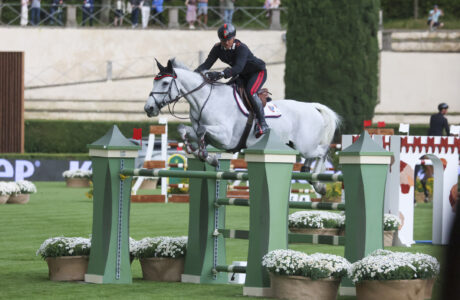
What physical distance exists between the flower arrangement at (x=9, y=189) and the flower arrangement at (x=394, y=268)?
13720 mm

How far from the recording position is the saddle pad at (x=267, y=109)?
8.70 m

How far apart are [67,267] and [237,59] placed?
8.41ft

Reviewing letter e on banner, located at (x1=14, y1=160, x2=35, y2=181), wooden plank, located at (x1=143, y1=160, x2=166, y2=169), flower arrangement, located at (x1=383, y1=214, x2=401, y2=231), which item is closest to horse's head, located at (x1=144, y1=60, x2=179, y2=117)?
flower arrangement, located at (x1=383, y1=214, x2=401, y2=231)

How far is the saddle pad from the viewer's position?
28.6ft

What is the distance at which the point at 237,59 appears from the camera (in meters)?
8.45

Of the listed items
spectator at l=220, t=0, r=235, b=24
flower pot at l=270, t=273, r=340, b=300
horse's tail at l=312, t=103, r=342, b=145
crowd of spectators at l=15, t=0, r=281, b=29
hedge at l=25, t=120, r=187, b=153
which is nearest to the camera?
flower pot at l=270, t=273, r=340, b=300

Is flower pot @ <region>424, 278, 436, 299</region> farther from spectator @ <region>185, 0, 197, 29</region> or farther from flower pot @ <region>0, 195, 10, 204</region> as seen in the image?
spectator @ <region>185, 0, 197, 29</region>

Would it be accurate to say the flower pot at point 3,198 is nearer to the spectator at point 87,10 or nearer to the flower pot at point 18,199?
the flower pot at point 18,199

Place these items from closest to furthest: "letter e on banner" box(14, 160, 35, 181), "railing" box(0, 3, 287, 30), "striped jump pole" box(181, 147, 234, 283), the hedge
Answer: "striped jump pole" box(181, 147, 234, 283) → "letter e on banner" box(14, 160, 35, 181) → the hedge → "railing" box(0, 3, 287, 30)

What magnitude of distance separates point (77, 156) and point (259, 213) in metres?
24.1

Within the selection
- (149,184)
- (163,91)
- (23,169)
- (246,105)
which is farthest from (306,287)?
(23,169)

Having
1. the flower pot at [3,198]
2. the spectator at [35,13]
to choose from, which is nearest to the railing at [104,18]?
the spectator at [35,13]

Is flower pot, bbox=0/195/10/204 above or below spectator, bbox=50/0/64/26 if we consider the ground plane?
below

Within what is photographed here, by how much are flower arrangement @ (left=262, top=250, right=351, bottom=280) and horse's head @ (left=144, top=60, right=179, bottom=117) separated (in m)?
2.47
